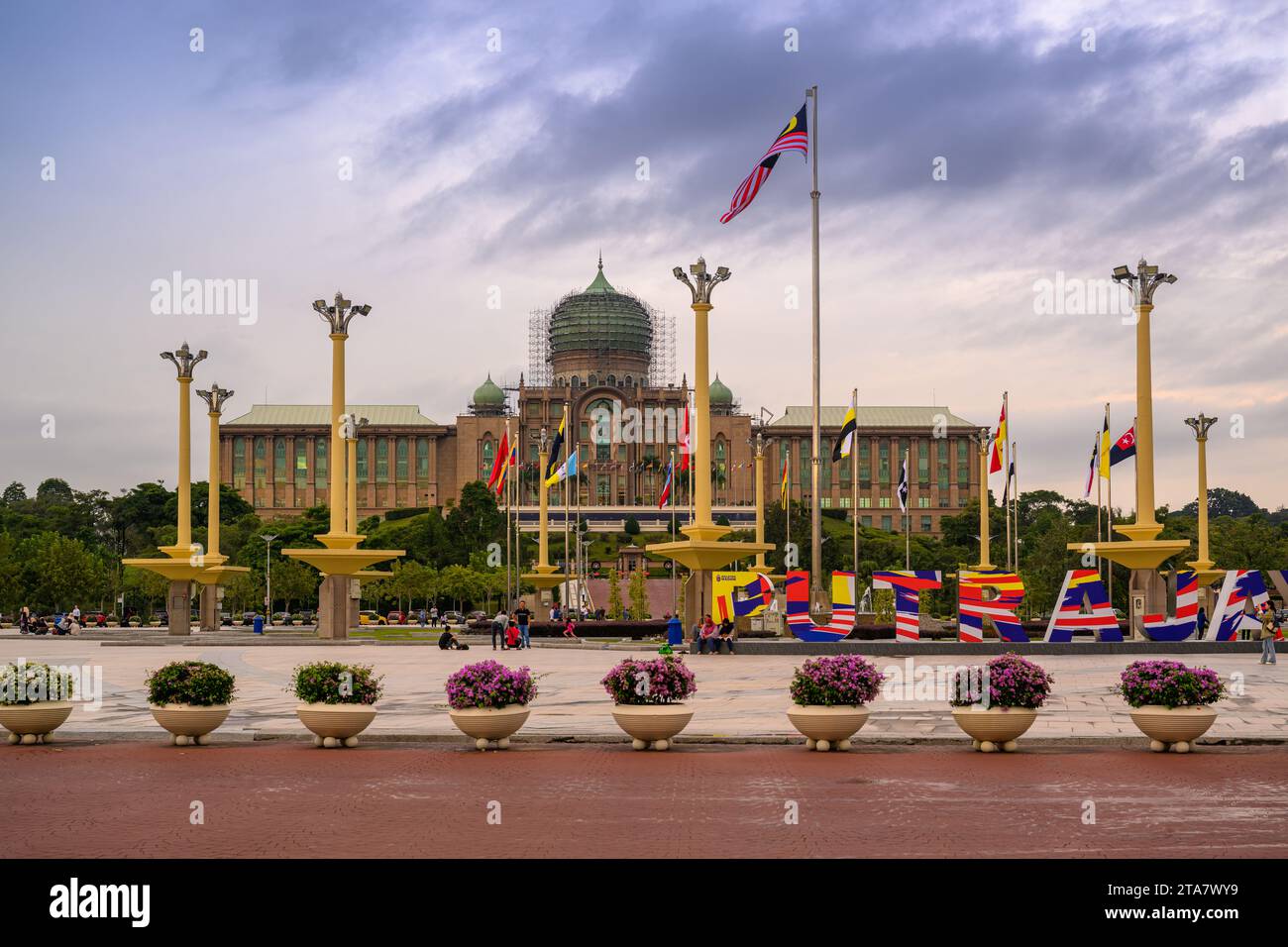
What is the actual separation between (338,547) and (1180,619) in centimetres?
3075

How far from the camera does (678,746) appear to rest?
21.5 meters

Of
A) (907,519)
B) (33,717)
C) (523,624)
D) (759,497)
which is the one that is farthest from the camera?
(907,519)

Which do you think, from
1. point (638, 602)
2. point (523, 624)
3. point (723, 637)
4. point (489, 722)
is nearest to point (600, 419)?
point (638, 602)

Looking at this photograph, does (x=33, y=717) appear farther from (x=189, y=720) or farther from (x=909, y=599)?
(x=909, y=599)

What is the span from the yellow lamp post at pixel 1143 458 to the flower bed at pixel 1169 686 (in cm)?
2581

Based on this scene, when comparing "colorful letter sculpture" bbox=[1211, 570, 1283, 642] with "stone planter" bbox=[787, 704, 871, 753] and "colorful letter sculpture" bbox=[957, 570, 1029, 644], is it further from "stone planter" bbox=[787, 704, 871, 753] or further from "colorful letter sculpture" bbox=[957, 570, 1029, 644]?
"stone planter" bbox=[787, 704, 871, 753]

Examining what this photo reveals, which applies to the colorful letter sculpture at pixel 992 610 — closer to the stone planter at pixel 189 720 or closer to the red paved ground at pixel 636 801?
the red paved ground at pixel 636 801

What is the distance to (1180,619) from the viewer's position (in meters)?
45.3

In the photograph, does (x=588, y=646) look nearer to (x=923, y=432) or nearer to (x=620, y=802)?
(x=620, y=802)

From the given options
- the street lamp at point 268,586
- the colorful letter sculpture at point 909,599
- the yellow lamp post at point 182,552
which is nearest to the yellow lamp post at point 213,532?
the yellow lamp post at point 182,552

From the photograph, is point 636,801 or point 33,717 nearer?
point 636,801

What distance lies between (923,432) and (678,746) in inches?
6383

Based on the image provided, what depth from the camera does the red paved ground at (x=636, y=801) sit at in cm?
1346
